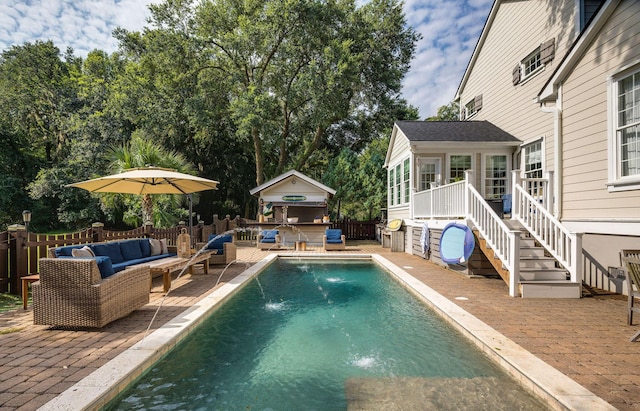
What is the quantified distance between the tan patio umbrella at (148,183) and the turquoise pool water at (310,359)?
3.90m

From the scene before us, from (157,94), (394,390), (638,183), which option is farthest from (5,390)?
(157,94)

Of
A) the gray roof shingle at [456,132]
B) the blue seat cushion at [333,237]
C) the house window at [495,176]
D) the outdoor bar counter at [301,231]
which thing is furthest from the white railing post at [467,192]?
the outdoor bar counter at [301,231]

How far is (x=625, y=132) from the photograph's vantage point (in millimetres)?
6137

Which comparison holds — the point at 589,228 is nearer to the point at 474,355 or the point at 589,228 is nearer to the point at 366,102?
the point at 474,355

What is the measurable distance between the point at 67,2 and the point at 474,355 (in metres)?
23.5

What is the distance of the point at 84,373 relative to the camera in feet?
10.4

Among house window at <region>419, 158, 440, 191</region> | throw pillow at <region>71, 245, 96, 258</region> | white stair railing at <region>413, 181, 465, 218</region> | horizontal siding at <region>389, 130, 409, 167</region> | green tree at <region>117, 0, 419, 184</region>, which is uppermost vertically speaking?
green tree at <region>117, 0, 419, 184</region>

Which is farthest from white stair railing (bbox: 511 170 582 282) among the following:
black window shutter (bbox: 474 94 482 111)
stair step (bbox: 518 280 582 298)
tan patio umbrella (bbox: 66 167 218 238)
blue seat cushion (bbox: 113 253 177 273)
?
blue seat cushion (bbox: 113 253 177 273)

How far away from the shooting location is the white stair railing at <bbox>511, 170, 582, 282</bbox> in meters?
6.05

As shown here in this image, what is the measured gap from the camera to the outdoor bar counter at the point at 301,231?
16.5m

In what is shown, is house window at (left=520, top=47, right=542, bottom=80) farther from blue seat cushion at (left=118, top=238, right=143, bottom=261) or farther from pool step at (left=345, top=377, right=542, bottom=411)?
blue seat cushion at (left=118, top=238, right=143, bottom=261)

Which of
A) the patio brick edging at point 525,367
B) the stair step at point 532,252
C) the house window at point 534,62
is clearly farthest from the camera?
the house window at point 534,62

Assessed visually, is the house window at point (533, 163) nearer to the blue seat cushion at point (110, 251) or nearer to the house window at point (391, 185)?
the house window at point (391, 185)

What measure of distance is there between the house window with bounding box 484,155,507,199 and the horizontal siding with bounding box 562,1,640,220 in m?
4.21
